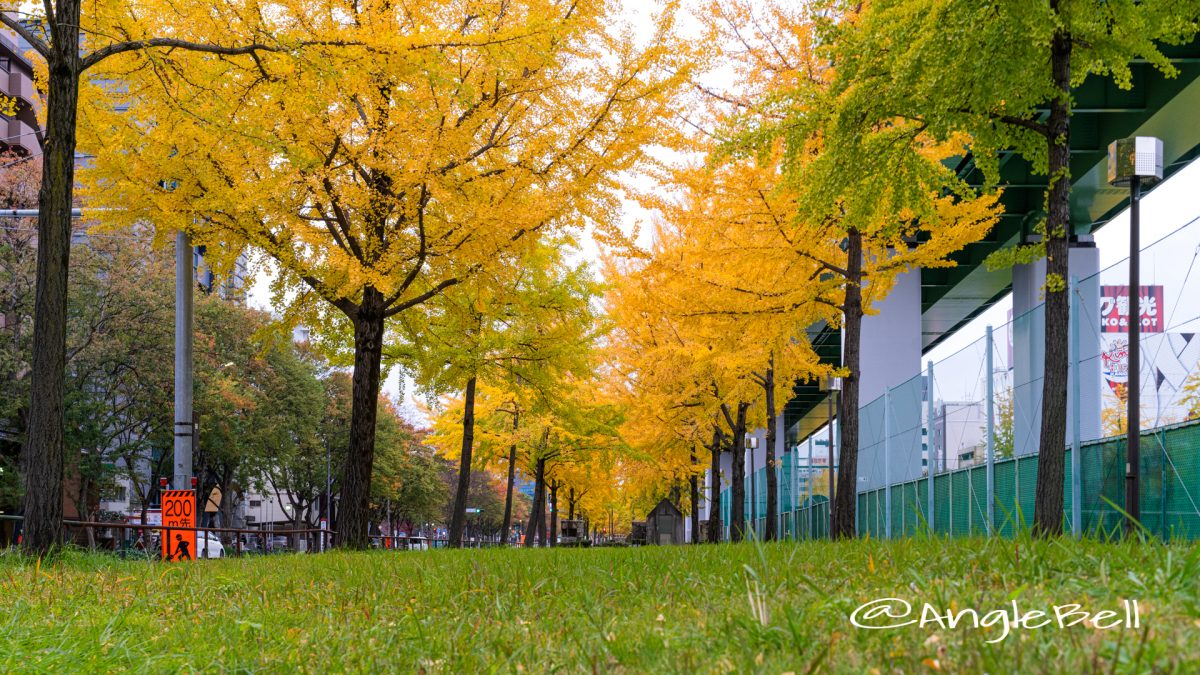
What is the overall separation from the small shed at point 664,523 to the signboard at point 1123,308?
32.3 metres

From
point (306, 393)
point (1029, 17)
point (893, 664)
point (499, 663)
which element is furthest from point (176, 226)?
point (306, 393)

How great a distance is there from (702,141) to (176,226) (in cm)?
700

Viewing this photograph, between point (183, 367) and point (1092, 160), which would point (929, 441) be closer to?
point (1092, 160)

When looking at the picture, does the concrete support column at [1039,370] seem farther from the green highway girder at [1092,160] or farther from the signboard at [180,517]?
the signboard at [180,517]

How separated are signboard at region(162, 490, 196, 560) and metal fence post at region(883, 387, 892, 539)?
12.9 meters

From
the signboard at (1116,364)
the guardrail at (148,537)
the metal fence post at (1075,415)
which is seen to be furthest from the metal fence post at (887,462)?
the signboard at (1116,364)

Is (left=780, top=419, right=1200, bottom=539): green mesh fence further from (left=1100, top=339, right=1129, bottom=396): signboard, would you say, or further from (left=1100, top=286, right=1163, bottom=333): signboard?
(left=1100, top=286, right=1163, bottom=333): signboard

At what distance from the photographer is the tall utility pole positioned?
56.2ft

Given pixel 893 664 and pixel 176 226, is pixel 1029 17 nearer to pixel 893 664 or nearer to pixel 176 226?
pixel 893 664

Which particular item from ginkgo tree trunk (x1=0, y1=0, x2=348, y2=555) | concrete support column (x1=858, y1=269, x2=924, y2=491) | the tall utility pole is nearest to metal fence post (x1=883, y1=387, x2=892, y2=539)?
concrete support column (x1=858, y1=269, x2=924, y2=491)

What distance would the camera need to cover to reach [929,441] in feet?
64.7

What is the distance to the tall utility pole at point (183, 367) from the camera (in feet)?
56.2

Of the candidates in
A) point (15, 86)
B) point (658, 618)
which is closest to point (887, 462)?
point (658, 618)

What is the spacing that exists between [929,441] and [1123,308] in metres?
7.51
